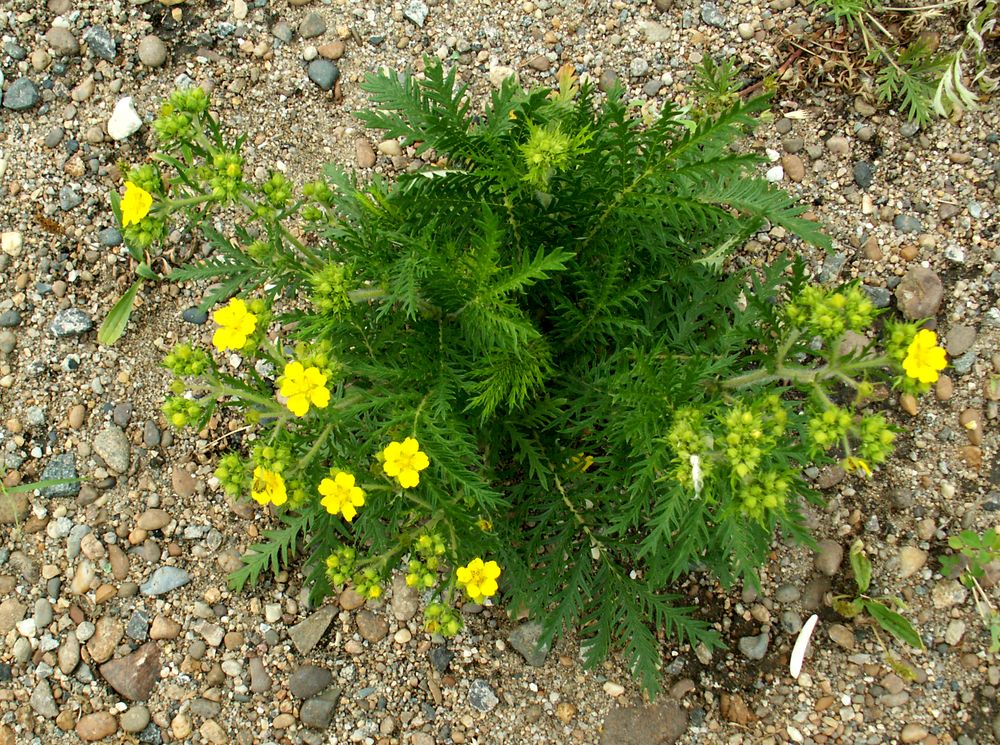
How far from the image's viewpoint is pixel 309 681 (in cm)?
399

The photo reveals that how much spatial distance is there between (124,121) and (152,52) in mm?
426

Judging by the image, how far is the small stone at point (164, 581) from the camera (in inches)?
163

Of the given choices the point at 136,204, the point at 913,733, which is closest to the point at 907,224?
the point at 913,733

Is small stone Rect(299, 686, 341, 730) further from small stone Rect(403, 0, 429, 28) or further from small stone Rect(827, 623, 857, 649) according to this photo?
small stone Rect(403, 0, 429, 28)

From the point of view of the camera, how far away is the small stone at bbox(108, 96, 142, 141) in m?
4.66

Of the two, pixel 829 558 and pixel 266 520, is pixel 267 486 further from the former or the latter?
pixel 829 558

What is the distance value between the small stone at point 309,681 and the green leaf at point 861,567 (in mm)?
2462

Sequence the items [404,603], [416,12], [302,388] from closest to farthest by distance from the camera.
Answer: [302,388], [404,603], [416,12]

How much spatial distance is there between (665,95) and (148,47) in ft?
9.18

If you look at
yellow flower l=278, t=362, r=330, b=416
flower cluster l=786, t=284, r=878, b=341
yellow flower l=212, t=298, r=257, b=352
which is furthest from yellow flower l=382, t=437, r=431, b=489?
flower cluster l=786, t=284, r=878, b=341

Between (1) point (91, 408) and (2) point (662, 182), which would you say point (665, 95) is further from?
(1) point (91, 408)

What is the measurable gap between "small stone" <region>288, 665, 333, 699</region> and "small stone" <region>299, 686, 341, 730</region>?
0.03 meters

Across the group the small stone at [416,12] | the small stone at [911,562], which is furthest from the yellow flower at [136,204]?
the small stone at [911,562]

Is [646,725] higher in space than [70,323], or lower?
lower
